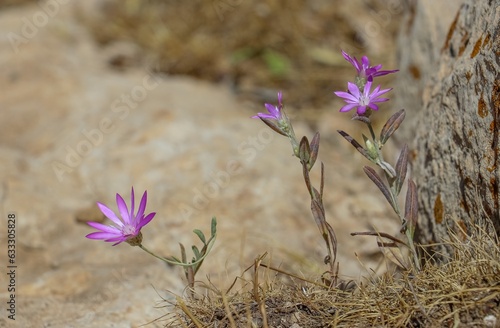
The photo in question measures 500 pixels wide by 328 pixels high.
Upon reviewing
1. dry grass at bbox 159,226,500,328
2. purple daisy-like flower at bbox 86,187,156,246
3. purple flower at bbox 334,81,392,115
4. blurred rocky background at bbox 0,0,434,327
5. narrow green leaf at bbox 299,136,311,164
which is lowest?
dry grass at bbox 159,226,500,328

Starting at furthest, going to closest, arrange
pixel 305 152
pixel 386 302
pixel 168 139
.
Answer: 1. pixel 168 139
2. pixel 305 152
3. pixel 386 302

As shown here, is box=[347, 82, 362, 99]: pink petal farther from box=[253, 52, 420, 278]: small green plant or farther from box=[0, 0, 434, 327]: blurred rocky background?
box=[0, 0, 434, 327]: blurred rocky background

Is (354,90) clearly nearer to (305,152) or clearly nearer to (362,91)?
(362,91)

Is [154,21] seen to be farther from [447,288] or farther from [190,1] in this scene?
[447,288]

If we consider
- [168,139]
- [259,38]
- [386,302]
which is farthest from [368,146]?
[259,38]

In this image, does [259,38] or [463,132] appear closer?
[463,132]

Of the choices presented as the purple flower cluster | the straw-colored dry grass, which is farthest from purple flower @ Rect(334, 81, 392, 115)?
the straw-colored dry grass

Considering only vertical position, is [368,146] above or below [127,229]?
above
